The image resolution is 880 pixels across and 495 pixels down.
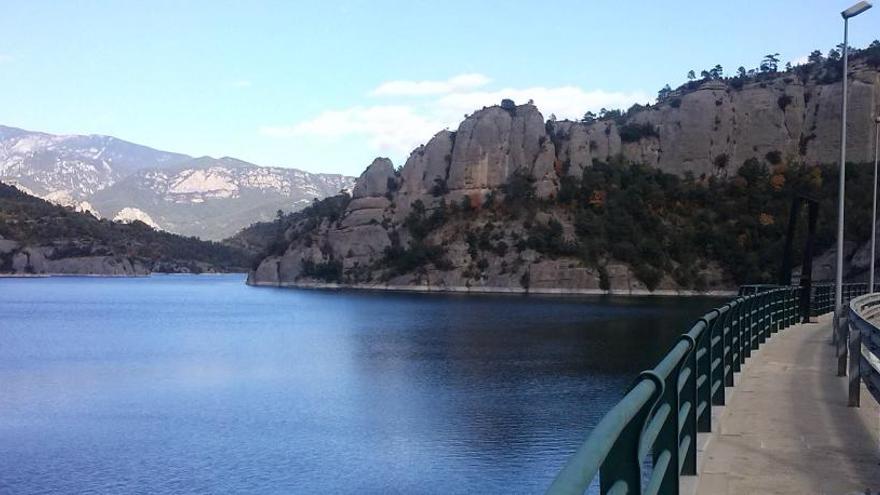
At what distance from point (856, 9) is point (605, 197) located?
122 meters

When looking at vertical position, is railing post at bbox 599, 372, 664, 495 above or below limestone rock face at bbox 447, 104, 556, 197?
below

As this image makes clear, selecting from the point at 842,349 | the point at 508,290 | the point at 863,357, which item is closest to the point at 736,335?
the point at 842,349

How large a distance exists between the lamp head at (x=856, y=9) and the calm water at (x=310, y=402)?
13922 millimetres

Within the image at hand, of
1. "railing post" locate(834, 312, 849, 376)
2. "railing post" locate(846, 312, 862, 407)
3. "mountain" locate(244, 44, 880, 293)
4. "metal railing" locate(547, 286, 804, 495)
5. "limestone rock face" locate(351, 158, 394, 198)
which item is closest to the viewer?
"metal railing" locate(547, 286, 804, 495)

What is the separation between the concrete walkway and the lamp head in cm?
1258

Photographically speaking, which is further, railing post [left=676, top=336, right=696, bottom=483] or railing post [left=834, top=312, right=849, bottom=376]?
railing post [left=834, top=312, right=849, bottom=376]

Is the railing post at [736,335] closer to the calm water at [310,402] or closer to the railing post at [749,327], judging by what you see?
the railing post at [749,327]

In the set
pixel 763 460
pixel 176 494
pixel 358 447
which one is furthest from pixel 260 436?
pixel 763 460

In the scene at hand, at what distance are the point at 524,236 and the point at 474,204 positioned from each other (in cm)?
1628

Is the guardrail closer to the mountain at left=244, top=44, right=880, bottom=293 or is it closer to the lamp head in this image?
the lamp head

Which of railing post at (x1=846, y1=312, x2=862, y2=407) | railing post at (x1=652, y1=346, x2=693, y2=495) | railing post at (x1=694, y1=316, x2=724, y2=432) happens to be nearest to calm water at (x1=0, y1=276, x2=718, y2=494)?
railing post at (x1=846, y1=312, x2=862, y2=407)

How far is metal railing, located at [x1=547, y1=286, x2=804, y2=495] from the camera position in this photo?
2.90 meters

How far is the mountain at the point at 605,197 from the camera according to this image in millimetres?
129875

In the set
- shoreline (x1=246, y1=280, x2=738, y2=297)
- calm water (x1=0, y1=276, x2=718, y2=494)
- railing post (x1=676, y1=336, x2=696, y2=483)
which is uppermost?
railing post (x1=676, y1=336, x2=696, y2=483)
